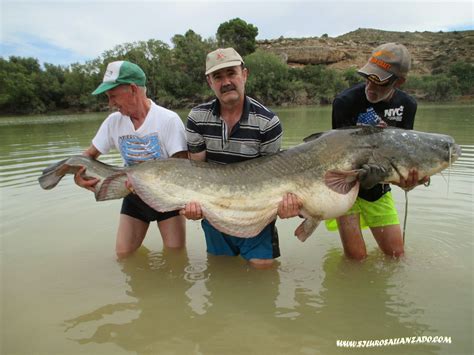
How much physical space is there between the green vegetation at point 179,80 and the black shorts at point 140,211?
150 ft

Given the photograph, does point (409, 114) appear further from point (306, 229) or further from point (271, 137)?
point (306, 229)

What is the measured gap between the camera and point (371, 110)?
3496 mm

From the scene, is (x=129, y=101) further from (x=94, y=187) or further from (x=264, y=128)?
(x=264, y=128)

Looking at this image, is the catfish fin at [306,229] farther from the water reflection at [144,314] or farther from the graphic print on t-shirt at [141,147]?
the graphic print on t-shirt at [141,147]

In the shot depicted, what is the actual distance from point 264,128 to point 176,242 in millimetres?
1701

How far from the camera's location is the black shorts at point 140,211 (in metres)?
3.98

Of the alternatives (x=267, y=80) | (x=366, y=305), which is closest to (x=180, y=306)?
(x=366, y=305)

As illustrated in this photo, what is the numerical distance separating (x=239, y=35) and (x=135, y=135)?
222 feet

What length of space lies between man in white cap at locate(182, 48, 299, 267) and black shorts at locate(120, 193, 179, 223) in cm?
79

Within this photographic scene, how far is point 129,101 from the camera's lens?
3.58 metres

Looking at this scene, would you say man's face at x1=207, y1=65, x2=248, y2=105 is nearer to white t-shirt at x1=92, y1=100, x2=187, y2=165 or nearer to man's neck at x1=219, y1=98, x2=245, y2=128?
man's neck at x1=219, y1=98, x2=245, y2=128

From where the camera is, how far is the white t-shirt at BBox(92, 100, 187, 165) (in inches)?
145

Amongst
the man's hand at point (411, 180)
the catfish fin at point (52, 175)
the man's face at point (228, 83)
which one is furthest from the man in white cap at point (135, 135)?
the man's hand at point (411, 180)

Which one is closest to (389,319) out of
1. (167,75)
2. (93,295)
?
(93,295)
